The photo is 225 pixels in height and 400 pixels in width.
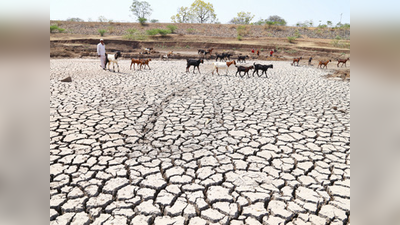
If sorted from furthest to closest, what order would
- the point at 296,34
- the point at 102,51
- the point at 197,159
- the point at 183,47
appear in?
the point at 296,34, the point at 183,47, the point at 102,51, the point at 197,159

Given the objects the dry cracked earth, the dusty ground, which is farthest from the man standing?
the dusty ground

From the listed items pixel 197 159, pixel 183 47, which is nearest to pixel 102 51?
pixel 197 159

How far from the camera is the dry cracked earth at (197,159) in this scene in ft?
10.1

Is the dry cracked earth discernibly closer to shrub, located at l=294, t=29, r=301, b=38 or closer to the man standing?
the man standing

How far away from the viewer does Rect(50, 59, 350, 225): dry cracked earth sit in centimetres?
306

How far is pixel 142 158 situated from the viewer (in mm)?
4277

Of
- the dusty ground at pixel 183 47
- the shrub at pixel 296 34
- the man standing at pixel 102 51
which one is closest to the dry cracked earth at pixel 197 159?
the man standing at pixel 102 51

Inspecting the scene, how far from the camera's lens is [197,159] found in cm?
430

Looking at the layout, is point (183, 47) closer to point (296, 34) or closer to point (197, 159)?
point (296, 34)

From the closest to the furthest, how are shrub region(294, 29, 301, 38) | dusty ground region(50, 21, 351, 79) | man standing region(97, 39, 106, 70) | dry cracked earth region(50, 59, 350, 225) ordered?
dry cracked earth region(50, 59, 350, 225) → man standing region(97, 39, 106, 70) → dusty ground region(50, 21, 351, 79) → shrub region(294, 29, 301, 38)

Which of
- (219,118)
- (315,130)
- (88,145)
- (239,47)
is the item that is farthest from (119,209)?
(239,47)

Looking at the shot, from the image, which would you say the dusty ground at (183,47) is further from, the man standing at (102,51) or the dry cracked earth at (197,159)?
the dry cracked earth at (197,159)
